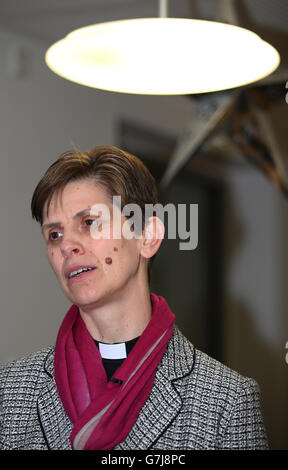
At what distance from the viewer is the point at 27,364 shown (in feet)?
2.93

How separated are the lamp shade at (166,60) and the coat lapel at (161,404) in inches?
14.3

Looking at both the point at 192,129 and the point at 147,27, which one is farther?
the point at 192,129

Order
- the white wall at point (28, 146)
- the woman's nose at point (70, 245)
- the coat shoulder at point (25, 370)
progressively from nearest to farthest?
the woman's nose at point (70, 245), the coat shoulder at point (25, 370), the white wall at point (28, 146)

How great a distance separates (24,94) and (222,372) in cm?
73

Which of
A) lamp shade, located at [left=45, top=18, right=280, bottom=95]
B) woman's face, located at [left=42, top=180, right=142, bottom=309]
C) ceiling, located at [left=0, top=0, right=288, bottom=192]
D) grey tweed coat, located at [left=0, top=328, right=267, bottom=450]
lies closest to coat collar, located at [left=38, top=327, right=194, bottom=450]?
grey tweed coat, located at [left=0, top=328, right=267, bottom=450]

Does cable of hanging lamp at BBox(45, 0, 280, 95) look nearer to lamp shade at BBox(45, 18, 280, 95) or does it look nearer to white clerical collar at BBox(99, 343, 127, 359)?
lamp shade at BBox(45, 18, 280, 95)

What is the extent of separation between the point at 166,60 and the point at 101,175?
0.24m

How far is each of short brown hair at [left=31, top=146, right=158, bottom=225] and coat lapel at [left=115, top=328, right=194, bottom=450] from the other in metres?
0.19

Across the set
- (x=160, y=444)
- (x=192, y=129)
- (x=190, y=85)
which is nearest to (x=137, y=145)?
(x=192, y=129)

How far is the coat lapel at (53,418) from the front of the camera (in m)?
0.80

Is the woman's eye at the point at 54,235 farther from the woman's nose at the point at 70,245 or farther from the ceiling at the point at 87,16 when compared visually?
the ceiling at the point at 87,16

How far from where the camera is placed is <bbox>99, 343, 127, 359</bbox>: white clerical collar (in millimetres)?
825

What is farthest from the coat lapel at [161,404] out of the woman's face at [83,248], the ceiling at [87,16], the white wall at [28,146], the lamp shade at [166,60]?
the ceiling at [87,16]
